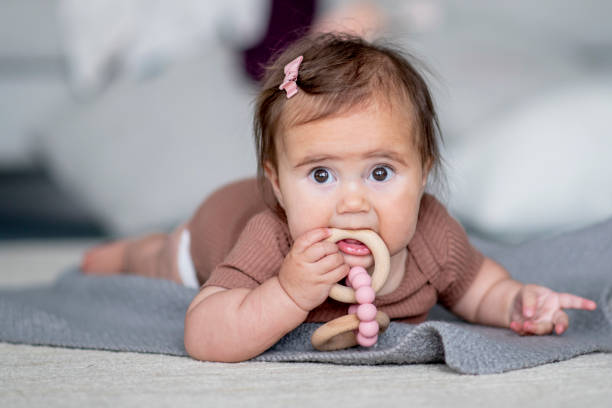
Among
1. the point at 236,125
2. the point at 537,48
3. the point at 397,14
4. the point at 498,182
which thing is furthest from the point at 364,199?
the point at 397,14

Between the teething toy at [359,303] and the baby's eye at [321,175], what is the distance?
0.19 feet

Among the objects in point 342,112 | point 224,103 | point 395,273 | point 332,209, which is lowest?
point 224,103

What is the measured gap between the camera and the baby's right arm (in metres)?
0.84

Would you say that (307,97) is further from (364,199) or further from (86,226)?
(86,226)

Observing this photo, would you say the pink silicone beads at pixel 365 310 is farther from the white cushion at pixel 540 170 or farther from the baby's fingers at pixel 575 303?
the white cushion at pixel 540 170

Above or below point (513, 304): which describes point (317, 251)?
above

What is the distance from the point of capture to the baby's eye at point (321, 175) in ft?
2.89


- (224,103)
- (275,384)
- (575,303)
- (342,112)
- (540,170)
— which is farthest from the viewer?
(224,103)

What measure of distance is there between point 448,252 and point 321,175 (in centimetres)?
24

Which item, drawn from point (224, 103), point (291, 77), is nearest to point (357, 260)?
point (291, 77)

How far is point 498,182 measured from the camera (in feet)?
5.02

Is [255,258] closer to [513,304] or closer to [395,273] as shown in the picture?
[395,273]

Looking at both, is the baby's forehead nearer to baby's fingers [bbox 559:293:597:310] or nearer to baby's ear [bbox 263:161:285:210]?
baby's ear [bbox 263:161:285:210]

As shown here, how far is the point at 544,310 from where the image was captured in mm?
986
